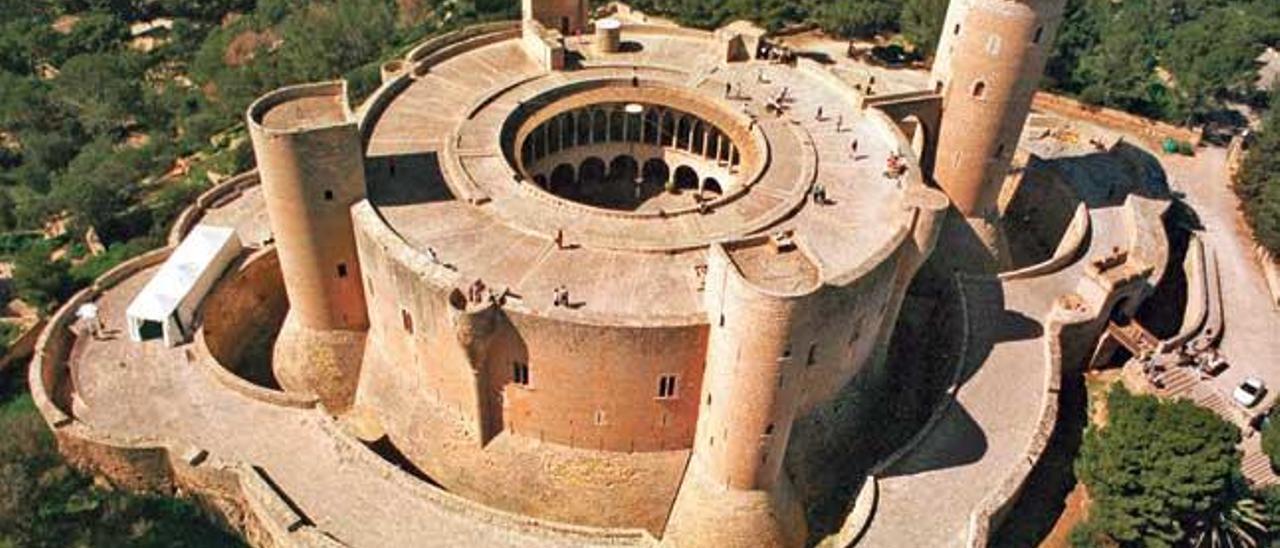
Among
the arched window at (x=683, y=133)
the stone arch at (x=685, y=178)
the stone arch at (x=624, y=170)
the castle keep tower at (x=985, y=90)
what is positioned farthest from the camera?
the stone arch at (x=624, y=170)

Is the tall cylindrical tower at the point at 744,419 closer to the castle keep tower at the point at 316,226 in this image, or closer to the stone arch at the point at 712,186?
the castle keep tower at the point at 316,226

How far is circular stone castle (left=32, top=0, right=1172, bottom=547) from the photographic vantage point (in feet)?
108

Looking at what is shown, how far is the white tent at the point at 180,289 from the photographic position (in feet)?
142

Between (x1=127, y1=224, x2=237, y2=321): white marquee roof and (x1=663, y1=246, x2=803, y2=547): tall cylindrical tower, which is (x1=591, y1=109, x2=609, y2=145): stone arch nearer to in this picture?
(x1=663, y1=246, x2=803, y2=547): tall cylindrical tower

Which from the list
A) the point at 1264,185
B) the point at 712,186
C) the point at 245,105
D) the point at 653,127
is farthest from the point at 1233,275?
the point at 245,105

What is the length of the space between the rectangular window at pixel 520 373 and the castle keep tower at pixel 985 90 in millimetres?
28029

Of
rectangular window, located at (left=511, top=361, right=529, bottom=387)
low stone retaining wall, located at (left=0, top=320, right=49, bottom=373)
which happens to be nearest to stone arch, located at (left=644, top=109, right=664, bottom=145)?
rectangular window, located at (left=511, top=361, right=529, bottom=387)

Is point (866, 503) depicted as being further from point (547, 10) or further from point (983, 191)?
point (547, 10)

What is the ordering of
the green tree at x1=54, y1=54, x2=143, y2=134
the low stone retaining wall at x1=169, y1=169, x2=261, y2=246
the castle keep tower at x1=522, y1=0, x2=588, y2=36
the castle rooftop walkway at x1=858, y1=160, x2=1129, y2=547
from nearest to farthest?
1. the castle rooftop walkway at x1=858, y1=160, x2=1129, y2=547
2. the low stone retaining wall at x1=169, y1=169, x2=261, y2=246
3. the castle keep tower at x1=522, y1=0, x2=588, y2=36
4. the green tree at x1=54, y1=54, x2=143, y2=134

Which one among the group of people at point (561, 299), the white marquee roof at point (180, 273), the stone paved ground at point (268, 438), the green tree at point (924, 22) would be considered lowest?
the stone paved ground at point (268, 438)

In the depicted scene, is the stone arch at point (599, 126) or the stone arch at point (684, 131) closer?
the stone arch at point (684, 131)

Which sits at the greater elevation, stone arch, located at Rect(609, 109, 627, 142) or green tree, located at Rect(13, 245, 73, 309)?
stone arch, located at Rect(609, 109, 627, 142)

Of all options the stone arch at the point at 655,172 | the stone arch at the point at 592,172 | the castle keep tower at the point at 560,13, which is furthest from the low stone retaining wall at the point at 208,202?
the stone arch at the point at 655,172

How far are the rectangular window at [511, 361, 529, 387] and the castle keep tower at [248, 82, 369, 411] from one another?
10465 mm
